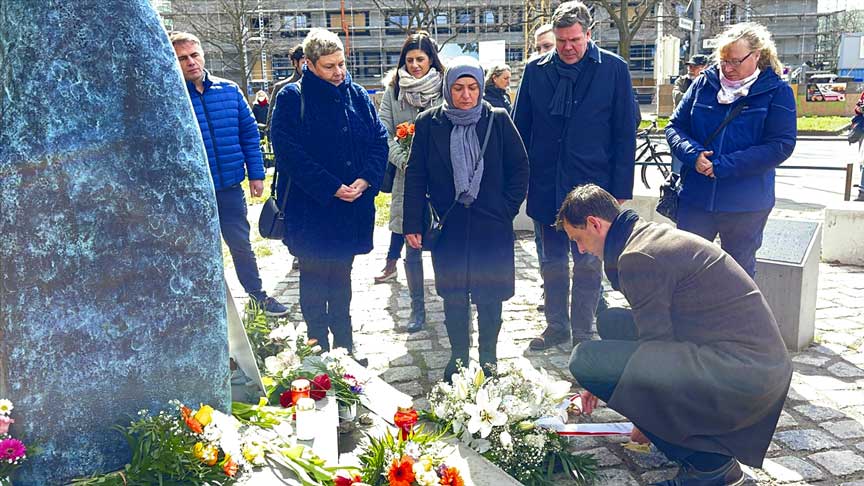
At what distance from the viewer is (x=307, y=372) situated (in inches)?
145

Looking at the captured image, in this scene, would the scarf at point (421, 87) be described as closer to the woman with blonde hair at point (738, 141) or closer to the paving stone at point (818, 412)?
the woman with blonde hair at point (738, 141)

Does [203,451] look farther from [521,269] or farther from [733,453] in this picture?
[521,269]

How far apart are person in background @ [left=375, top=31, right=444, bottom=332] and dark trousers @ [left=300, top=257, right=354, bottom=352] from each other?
989mm

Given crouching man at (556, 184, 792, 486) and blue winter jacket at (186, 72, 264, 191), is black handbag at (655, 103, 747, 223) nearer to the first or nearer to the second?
crouching man at (556, 184, 792, 486)

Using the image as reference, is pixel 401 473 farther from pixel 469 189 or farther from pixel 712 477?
pixel 469 189

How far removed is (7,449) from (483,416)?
1.75 metres

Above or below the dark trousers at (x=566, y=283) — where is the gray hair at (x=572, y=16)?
above

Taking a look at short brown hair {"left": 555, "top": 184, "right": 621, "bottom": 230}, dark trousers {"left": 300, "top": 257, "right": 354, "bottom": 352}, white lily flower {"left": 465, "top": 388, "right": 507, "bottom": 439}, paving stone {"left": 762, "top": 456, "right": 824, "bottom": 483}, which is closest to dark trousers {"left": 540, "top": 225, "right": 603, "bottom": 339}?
dark trousers {"left": 300, "top": 257, "right": 354, "bottom": 352}

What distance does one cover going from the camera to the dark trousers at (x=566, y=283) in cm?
508

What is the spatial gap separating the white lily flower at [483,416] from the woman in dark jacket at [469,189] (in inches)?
44.1

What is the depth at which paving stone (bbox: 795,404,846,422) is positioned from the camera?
4.07 meters

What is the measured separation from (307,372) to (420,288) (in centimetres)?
216

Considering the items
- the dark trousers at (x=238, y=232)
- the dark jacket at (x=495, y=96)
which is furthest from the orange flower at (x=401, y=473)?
the dark jacket at (x=495, y=96)

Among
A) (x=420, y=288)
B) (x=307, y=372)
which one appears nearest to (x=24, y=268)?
(x=307, y=372)
